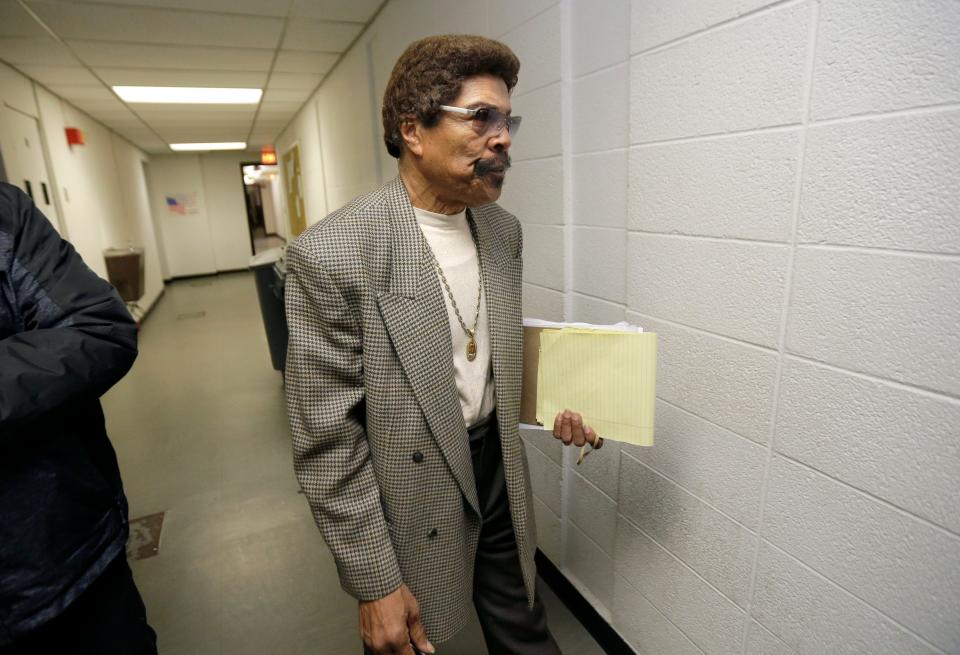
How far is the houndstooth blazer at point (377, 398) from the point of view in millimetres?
926

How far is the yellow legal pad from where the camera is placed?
1027 millimetres

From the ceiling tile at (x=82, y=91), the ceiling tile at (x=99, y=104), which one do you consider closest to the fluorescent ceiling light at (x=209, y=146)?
the ceiling tile at (x=99, y=104)

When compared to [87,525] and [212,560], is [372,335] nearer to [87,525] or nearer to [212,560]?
[87,525]

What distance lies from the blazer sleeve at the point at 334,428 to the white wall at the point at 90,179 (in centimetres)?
392

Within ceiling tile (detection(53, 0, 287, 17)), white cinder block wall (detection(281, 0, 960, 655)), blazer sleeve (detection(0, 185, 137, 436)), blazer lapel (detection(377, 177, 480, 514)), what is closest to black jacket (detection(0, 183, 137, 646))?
blazer sleeve (detection(0, 185, 137, 436))

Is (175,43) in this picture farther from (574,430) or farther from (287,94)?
(574,430)

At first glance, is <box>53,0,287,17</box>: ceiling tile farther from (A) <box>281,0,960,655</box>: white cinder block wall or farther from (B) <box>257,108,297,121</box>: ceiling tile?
(B) <box>257,108,297,121</box>: ceiling tile

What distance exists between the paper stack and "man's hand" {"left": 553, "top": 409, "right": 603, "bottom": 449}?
1 cm

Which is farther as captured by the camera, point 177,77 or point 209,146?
point 209,146

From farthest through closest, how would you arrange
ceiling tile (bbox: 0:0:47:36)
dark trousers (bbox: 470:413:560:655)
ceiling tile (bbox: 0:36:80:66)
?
1. ceiling tile (bbox: 0:36:80:66)
2. ceiling tile (bbox: 0:0:47:36)
3. dark trousers (bbox: 470:413:560:655)

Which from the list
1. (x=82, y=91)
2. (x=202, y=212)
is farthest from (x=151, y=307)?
(x=202, y=212)

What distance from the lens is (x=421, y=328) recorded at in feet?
3.22

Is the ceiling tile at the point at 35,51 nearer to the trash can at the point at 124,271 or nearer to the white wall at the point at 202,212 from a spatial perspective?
the trash can at the point at 124,271

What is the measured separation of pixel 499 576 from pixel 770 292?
36.3 inches
